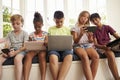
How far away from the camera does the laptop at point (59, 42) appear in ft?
5.52

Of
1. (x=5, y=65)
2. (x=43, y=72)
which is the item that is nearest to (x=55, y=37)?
(x=43, y=72)

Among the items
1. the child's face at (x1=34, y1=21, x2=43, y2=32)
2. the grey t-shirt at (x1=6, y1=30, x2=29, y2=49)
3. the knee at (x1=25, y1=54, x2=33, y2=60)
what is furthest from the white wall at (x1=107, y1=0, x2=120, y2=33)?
the knee at (x1=25, y1=54, x2=33, y2=60)

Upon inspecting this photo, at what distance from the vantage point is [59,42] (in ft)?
5.61

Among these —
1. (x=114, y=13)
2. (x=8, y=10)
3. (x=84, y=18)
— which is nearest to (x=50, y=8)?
(x=8, y=10)

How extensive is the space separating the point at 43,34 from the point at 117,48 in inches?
30.0

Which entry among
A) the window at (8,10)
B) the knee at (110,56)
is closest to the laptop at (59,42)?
the knee at (110,56)

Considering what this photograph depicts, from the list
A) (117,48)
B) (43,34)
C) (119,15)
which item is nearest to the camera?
(117,48)

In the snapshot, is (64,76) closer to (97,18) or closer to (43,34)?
(43,34)

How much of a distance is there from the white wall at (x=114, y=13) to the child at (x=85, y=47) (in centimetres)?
207

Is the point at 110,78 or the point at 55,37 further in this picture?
the point at 110,78

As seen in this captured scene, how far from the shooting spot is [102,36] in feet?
6.95

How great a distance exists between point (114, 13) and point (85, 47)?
2.32 metres

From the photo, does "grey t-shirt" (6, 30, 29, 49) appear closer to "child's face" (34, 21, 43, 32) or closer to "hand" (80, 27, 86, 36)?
"child's face" (34, 21, 43, 32)

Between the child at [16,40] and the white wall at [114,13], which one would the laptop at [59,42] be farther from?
the white wall at [114,13]
